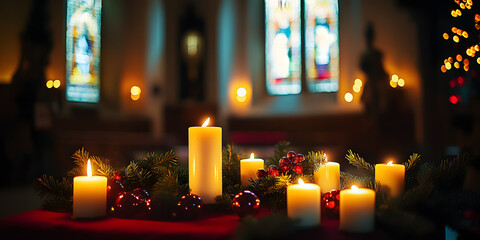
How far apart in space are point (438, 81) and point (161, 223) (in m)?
4.95

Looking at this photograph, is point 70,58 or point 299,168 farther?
point 70,58

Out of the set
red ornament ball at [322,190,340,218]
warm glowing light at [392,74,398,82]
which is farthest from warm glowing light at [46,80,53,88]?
red ornament ball at [322,190,340,218]

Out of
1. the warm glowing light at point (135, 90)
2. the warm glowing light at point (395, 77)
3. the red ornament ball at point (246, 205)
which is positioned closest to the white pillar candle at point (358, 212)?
the red ornament ball at point (246, 205)

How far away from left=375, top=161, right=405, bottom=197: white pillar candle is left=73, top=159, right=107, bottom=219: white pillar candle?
0.54 m

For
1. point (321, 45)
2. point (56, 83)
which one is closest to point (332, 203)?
point (56, 83)

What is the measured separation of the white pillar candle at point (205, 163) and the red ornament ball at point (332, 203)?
0.22m

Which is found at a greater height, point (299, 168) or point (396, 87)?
point (396, 87)

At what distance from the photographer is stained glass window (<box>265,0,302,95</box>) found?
6246mm

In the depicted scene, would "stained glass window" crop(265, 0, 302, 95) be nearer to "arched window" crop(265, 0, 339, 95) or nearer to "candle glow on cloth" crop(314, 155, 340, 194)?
"arched window" crop(265, 0, 339, 95)

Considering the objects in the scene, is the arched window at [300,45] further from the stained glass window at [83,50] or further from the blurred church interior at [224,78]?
the stained glass window at [83,50]

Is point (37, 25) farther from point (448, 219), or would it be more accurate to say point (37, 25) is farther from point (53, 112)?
point (448, 219)

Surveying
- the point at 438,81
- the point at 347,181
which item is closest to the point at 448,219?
the point at 347,181

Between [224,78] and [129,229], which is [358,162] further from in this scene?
[224,78]

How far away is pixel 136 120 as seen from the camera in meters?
6.48
